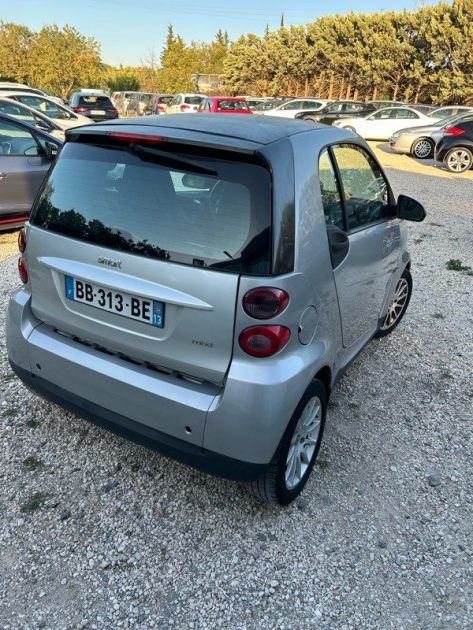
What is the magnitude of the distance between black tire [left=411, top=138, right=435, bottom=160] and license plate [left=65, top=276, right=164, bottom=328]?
16.3 metres

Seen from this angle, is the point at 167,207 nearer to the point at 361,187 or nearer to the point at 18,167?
the point at 361,187

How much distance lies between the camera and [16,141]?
643 centimetres

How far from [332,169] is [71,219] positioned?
4.50 ft

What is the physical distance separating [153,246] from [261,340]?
0.61 m

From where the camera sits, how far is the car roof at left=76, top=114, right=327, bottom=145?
2.22 metres

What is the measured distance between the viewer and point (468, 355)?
427 centimetres

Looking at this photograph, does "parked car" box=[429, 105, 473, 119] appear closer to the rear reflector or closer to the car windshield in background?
the car windshield in background

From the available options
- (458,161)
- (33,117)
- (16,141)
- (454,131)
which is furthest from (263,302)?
(458,161)

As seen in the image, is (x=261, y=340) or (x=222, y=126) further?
(x=222, y=126)

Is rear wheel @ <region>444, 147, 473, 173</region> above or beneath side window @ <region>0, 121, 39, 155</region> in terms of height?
beneath

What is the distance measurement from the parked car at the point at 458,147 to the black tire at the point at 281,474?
13.5 m

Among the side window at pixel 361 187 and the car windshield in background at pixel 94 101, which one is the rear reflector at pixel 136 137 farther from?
the car windshield in background at pixel 94 101

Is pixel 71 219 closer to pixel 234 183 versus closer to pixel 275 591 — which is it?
pixel 234 183

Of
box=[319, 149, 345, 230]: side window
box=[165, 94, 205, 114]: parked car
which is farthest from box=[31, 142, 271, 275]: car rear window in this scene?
box=[165, 94, 205, 114]: parked car
